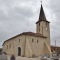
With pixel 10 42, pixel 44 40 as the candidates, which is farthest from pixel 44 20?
pixel 10 42

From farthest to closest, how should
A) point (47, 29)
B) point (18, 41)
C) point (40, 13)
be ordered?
point (40, 13) < point (47, 29) < point (18, 41)

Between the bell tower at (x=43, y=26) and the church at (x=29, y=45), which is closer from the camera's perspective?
the church at (x=29, y=45)

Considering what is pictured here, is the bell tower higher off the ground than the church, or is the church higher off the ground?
the bell tower

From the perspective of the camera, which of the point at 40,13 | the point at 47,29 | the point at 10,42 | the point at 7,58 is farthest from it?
the point at 40,13

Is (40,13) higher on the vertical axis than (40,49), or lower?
higher

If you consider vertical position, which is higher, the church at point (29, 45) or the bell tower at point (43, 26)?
the bell tower at point (43, 26)

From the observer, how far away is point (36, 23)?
51125 mm

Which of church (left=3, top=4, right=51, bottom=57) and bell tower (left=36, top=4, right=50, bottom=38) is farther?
bell tower (left=36, top=4, right=50, bottom=38)

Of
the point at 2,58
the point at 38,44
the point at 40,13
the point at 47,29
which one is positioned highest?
the point at 40,13

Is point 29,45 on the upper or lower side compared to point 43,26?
lower

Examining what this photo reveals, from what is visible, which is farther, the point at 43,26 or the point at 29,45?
the point at 43,26

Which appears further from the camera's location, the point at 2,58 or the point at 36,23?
the point at 36,23

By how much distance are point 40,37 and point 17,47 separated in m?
6.62

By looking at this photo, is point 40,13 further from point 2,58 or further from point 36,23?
point 2,58
